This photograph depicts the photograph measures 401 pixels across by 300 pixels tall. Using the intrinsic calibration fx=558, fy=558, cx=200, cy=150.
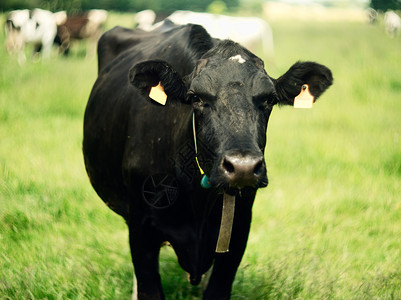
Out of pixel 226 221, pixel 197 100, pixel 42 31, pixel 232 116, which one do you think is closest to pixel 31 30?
pixel 42 31

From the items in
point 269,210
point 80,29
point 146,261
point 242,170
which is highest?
point 242,170

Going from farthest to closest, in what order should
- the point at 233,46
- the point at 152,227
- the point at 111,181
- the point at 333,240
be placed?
the point at 333,240, the point at 111,181, the point at 152,227, the point at 233,46

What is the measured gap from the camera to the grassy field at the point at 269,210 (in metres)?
3.54

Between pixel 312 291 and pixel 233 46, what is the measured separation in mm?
1599

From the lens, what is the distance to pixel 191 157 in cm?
289

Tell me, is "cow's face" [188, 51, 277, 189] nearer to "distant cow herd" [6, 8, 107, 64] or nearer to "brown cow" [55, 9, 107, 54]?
"distant cow herd" [6, 8, 107, 64]

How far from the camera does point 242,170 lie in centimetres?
219

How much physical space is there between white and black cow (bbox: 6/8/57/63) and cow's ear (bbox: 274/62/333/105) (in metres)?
15.1

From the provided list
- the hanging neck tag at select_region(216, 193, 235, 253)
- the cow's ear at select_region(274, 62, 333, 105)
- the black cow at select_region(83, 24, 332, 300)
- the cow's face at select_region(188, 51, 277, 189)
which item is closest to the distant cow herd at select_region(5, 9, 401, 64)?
the black cow at select_region(83, 24, 332, 300)

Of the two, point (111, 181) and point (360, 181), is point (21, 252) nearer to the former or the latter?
point (111, 181)

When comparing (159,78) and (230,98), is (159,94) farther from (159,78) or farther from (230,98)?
(230,98)

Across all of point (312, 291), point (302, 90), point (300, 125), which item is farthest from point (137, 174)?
point (300, 125)

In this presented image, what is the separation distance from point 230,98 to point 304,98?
698 mm

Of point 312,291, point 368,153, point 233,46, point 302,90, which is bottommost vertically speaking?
point 368,153
